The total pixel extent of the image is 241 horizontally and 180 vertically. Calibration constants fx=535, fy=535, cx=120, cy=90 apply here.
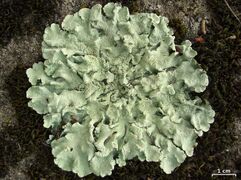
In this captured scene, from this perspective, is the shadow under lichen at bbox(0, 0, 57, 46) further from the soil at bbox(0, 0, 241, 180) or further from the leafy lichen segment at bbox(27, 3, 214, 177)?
the leafy lichen segment at bbox(27, 3, 214, 177)

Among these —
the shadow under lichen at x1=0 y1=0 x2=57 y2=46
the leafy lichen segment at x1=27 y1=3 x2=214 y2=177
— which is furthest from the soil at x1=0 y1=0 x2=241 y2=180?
the leafy lichen segment at x1=27 y1=3 x2=214 y2=177

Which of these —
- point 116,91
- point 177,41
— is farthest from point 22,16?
point 177,41

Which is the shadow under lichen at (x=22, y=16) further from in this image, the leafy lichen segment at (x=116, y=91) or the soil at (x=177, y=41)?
the leafy lichen segment at (x=116, y=91)

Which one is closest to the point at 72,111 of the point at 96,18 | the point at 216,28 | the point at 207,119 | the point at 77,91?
the point at 77,91

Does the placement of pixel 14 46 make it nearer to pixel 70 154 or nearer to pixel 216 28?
pixel 70 154

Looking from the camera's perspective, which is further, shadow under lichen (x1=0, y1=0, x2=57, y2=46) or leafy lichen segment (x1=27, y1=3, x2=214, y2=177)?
shadow under lichen (x1=0, y1=0, x2=57, y2=46)

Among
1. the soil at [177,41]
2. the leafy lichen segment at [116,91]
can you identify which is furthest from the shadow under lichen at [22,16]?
the leafy lichen segment at [116,91]
